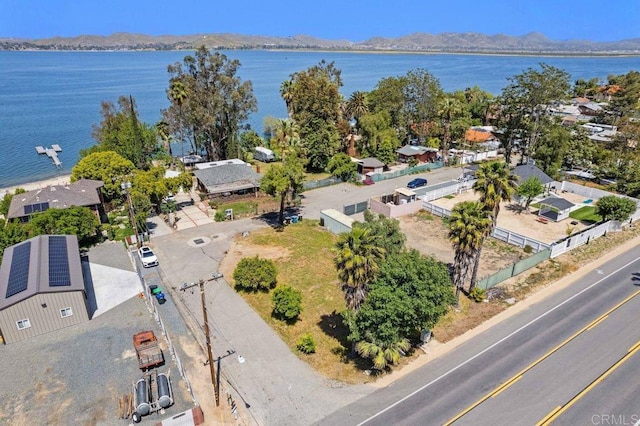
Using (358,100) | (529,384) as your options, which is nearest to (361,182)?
(358,100)

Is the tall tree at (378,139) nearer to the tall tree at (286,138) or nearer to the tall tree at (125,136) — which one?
the tall tree at (286,138)

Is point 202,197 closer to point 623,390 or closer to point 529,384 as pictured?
point 529,384

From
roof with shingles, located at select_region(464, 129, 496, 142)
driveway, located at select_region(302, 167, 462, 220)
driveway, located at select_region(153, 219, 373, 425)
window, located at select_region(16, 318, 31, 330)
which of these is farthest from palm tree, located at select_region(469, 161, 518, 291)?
roof with shingles, located at select_region(464, 129, 496, 142)

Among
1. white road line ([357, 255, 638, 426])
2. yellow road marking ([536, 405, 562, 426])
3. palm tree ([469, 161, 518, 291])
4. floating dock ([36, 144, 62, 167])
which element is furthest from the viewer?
floating dock ([36, 144, 62, 167])

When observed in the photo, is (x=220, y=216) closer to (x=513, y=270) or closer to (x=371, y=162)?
(x=371, y=162)

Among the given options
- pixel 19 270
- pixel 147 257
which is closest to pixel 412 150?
pixel 147 257

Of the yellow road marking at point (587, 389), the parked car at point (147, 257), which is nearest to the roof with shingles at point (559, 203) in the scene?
the yellow road marking at point (587, 389)

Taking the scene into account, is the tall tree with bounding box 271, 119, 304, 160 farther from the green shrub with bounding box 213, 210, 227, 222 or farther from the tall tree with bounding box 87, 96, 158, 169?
the tall tree with bounding box 87, 96, 158, 169
